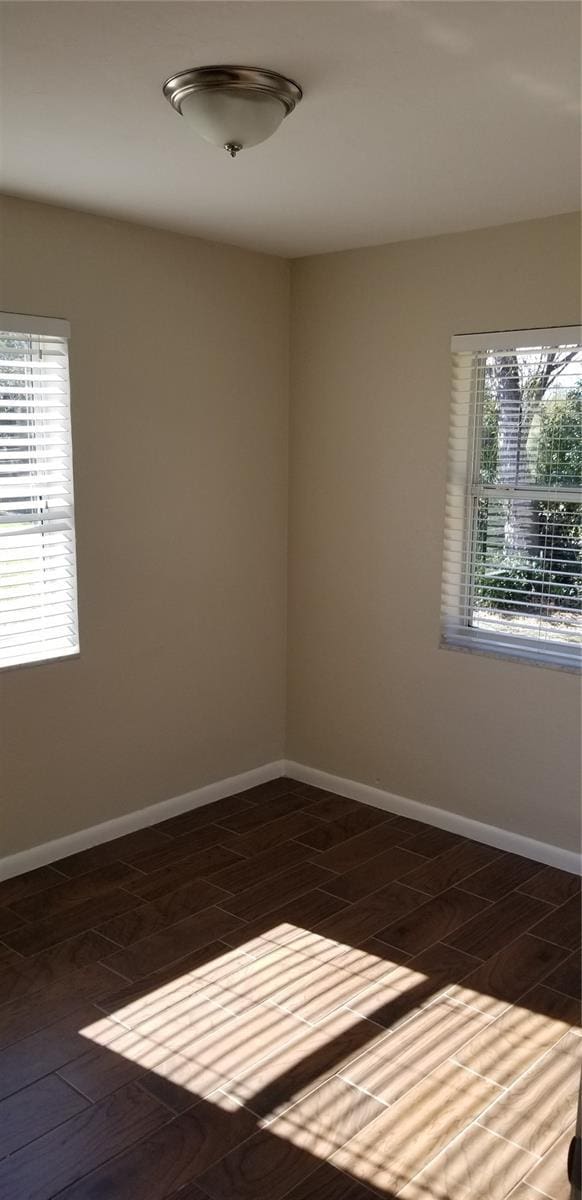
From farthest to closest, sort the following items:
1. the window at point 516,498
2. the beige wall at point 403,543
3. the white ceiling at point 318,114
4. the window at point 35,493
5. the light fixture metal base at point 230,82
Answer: the beige wall at point 403,543 → the window at point 516,498 → the window at point 35,493 → the light fixture metal base at point 230,82 → the white ceiling at point 318,114

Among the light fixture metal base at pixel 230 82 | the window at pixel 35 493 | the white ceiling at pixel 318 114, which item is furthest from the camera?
the window at pixel 35 493

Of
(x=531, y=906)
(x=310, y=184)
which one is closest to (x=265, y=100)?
(x=310, y=184)

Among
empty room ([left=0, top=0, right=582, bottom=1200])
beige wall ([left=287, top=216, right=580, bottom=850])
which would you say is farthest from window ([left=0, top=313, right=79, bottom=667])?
beige wall ([left=287, top=216, right=580, bottom=850])

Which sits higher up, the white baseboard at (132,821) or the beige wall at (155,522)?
the beige wall at (155,522)

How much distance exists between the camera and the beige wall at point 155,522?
12.0 ft

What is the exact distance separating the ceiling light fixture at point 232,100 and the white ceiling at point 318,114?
0.04 m

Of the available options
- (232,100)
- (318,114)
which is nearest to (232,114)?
(232,100)

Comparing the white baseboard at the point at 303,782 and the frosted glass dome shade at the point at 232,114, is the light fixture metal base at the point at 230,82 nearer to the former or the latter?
the frosted glass dome shade at the point at 232,114

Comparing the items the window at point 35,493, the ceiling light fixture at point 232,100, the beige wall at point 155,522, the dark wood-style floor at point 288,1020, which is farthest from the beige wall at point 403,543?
the ceiling light fixture at point 232,100

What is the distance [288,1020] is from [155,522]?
6.69ft

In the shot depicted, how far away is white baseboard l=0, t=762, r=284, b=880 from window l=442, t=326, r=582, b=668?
125cm

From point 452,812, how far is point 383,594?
3.23 ft

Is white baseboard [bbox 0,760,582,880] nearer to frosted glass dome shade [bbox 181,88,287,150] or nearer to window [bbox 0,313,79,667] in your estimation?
window [bbox 0,313,79,667]

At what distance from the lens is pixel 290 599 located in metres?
4.72
